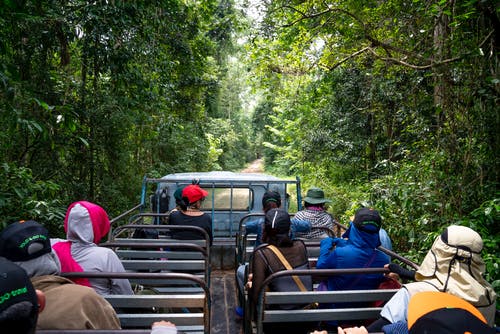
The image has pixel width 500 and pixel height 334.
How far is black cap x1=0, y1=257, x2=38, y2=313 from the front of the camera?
1.21 metres

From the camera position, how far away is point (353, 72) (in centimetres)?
1338

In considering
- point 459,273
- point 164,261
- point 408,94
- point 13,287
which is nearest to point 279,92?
point 408,94

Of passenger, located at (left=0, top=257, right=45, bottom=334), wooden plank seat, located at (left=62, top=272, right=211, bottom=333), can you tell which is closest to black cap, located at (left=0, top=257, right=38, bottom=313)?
passenger, located at (left=0, top=257, right=45, bottom=334)

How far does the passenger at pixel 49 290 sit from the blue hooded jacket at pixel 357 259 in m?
1.79

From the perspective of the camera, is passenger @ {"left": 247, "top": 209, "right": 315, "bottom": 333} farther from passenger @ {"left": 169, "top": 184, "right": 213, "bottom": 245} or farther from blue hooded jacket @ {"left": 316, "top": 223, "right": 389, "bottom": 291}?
passenger @ {"left": 169, "top": 184, "right": 213, "bottom": 245}

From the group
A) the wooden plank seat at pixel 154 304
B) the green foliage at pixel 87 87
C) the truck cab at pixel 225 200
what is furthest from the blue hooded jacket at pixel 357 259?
the truck cab at pixel 225 200

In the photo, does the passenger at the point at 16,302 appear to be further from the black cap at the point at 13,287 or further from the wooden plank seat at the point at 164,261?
the wooden plank seat at the point at 164,261

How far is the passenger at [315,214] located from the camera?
479 centimetres

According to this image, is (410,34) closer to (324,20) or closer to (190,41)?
(324,20)

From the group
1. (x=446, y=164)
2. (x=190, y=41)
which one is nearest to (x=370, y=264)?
(x=446, y=164)

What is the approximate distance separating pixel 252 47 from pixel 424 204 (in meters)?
5.99

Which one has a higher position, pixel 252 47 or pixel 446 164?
pixel 252 47

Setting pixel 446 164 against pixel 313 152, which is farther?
pixel 313 152

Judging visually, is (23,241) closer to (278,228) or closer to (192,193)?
(278,228)
